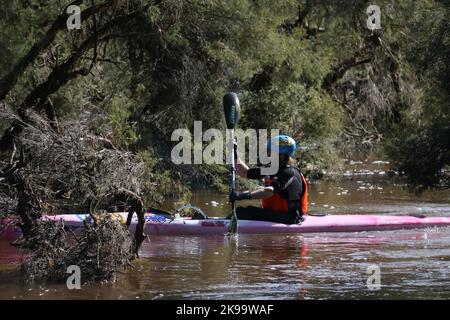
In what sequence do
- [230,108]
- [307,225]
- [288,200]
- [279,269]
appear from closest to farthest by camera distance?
[279,269] → [288,200] → [307,225] → [230,108]

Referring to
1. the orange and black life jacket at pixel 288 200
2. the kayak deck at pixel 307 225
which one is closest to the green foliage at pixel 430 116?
the kayak deck at pixel 307 225

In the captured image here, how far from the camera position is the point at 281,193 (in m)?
12.4

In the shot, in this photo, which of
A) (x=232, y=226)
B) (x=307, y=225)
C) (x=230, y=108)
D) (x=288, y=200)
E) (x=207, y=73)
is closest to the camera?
(x=232, y=226)

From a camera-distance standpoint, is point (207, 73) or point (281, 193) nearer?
point (281, 193)

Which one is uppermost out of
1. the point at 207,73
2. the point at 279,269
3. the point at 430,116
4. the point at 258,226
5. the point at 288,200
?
the point at 207,73

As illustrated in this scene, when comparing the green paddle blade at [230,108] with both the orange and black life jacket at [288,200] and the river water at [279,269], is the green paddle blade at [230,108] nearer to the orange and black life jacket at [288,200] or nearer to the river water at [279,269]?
the orange and black life jacket at [288,200]

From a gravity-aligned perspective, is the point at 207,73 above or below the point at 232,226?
above

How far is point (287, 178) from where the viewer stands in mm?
12188

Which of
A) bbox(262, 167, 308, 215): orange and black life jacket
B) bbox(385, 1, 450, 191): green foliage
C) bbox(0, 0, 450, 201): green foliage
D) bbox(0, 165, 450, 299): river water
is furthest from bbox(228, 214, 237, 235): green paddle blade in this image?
bbox(385, 1, 450, 191): green foliage

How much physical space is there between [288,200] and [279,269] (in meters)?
2.68

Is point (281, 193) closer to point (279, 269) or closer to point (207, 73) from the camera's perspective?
point (279, 269)

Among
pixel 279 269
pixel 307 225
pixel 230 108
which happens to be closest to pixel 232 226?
pixel 307 225
